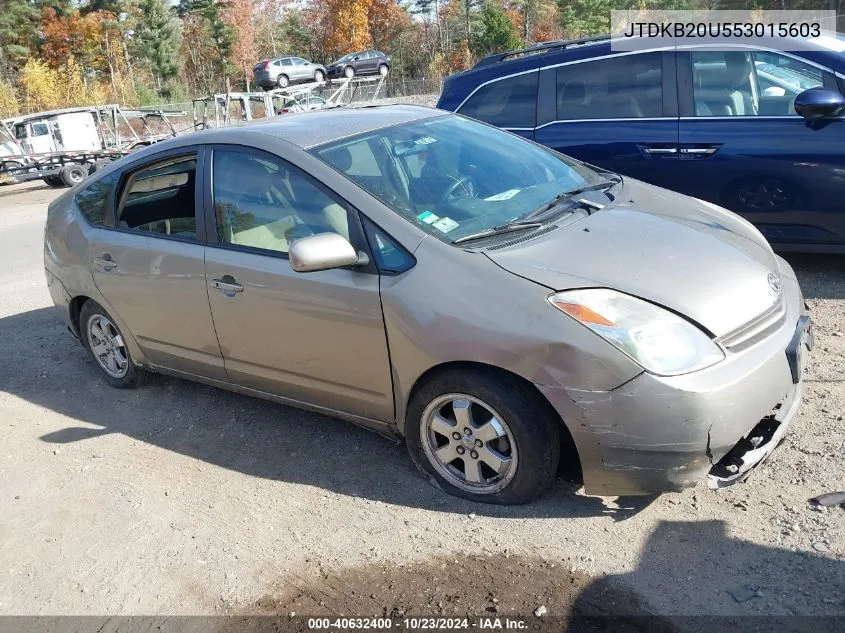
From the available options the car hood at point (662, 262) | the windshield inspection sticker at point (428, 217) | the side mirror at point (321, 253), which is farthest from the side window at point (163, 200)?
the car hood at point (662, 262)

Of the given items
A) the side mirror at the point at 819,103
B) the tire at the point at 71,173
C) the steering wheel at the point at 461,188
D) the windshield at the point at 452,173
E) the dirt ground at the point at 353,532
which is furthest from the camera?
the tire at the point at 71,173

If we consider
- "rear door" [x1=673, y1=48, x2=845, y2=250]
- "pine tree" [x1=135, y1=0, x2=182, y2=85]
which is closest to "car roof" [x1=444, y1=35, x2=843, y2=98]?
"rear door" [x1=673, y1=48, x2=845, y2=250]

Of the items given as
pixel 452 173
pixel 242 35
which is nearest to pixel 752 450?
pixel 452 173

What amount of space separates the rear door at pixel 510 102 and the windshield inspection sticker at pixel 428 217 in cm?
319

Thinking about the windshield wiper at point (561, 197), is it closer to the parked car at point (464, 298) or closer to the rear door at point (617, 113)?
the parked car at point (464, 298)

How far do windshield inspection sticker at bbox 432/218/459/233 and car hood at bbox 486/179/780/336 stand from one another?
0.28 meters

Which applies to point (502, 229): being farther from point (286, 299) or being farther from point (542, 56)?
point (542, 56)

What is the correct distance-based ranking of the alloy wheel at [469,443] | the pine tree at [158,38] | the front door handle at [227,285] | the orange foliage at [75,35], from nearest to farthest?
the alloy wheel at [469,443]
the front door handle at [227,285]
the orange foliage at [75,35]
the pine tree at [158,38]

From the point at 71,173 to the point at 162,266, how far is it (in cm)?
1999

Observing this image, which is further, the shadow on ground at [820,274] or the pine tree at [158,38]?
the pine tree at [158,38]

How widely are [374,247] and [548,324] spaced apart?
90 centimetres

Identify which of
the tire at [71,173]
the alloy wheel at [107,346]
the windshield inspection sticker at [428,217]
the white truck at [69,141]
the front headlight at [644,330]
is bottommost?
the tire at [71,173]

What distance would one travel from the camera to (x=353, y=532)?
11.0ft

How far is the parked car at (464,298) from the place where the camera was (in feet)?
9.61
